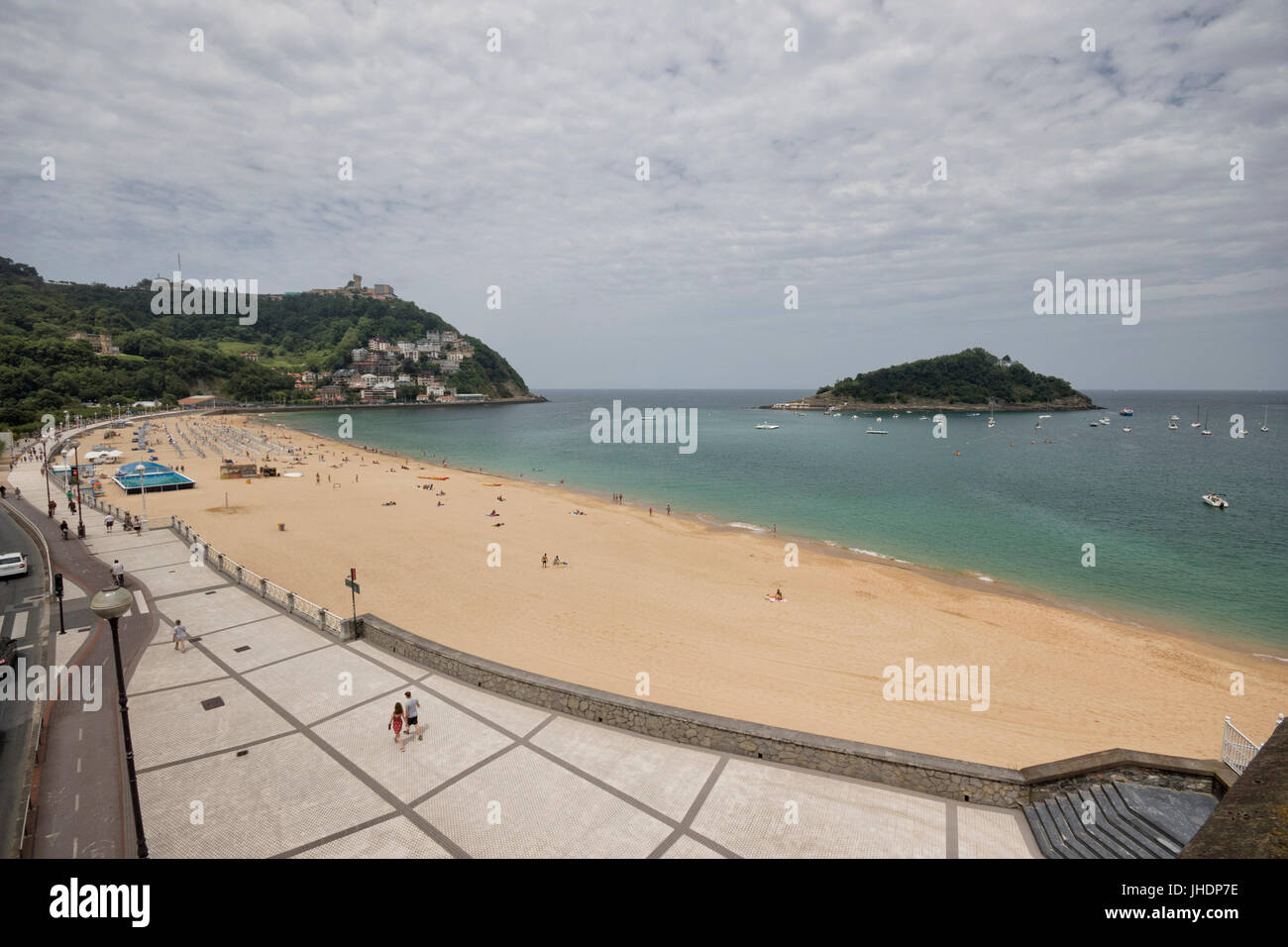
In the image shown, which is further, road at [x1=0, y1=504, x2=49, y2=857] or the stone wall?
the stone wall

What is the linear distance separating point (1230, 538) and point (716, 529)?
33040 millimetres

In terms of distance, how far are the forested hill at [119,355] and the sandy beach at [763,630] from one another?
220 ft

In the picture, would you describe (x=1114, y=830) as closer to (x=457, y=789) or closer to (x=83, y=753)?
(x=457, y=789)

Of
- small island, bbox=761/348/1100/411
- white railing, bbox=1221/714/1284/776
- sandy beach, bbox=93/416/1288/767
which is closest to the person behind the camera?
white railing, bbox=1221/714/1284/776

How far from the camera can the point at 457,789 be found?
9.05 m

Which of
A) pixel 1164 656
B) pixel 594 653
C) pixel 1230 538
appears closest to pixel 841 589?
pixel 1164 656

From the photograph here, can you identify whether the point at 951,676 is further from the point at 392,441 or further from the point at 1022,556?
the point at 392,441

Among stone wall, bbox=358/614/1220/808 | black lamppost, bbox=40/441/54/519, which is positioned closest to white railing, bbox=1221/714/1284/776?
stone wall, bbox=358/614/1220/808

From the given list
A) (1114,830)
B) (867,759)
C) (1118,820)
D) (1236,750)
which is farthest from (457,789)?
(1236,750)

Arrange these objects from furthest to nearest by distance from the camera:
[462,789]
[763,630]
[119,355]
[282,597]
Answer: [119,355] < [763,630] < [282,597] < [462,789]

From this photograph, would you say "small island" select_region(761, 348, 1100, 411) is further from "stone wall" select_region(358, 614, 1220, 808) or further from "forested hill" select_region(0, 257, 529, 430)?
"stone wall" select_region(358, 614, 1220, 808)

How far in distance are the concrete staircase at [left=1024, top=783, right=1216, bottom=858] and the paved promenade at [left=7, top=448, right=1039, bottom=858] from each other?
413 mm

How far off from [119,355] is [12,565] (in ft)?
473

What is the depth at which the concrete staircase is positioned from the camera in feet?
25.0
